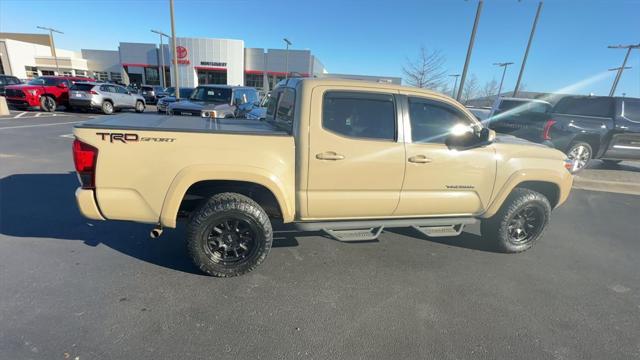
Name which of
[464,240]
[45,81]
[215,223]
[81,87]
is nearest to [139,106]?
[81,87]

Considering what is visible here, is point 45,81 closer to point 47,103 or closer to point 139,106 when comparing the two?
point 47,103

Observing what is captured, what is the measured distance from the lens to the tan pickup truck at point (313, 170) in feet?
8.64

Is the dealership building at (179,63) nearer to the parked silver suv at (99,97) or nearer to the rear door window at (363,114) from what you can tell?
the parked silver suv at (99,97)

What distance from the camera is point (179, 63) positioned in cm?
4062

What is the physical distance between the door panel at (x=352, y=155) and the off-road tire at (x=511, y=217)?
1550mm

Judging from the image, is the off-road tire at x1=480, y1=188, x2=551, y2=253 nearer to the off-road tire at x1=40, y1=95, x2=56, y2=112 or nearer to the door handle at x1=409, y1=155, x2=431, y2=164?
the door handle at x1=409, y1=155, x2=431, y2=164

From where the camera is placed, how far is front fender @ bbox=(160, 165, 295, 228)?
2.67 meters

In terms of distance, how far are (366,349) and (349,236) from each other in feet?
3.88

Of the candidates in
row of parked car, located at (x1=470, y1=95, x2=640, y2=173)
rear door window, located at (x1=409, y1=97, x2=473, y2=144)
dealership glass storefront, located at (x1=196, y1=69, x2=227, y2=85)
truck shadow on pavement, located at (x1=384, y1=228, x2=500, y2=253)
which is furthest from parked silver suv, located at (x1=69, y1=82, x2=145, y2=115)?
dealership glass storefront, located at (x1=196, y1=69, x2=227, y2=85)

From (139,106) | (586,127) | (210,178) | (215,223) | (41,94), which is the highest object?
(586,127)

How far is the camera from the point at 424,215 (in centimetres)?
347


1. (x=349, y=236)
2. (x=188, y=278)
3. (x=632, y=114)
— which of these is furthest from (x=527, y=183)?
(x=632, y=114)

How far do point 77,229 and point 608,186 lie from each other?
1072 centimetres

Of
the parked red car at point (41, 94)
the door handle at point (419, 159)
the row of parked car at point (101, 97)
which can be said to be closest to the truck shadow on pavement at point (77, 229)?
the door handle at point (419, 159)
